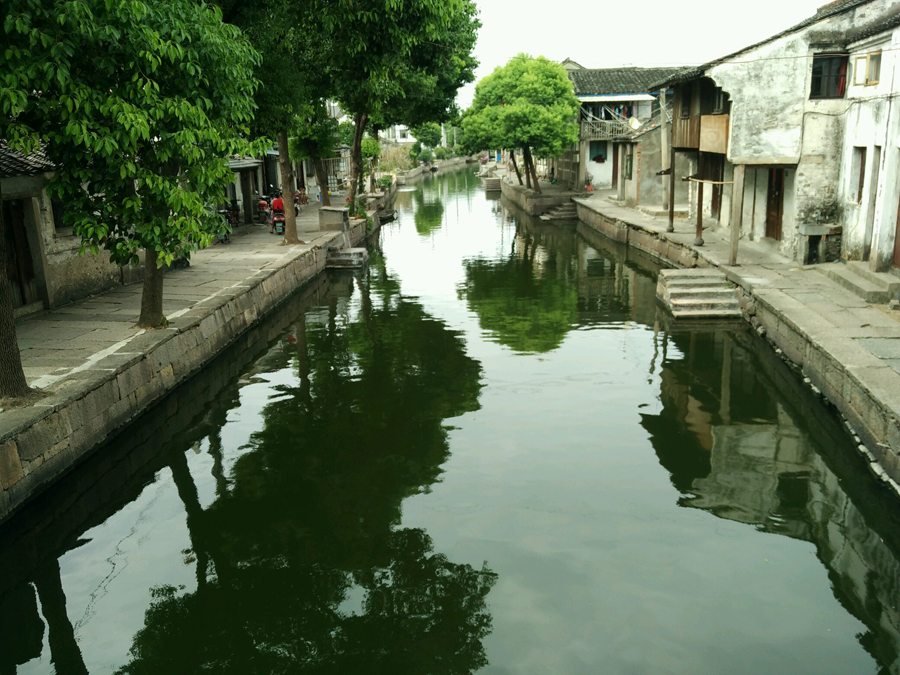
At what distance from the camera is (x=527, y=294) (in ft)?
72.0

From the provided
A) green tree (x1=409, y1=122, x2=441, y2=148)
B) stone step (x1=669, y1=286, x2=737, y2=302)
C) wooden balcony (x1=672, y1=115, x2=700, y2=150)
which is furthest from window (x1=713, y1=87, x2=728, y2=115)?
green tree (x1=409, y1=122, x2=441, y2=148)

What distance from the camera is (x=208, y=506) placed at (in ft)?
31.4

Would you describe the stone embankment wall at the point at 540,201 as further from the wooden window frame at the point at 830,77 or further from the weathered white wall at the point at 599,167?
the wooden window frame at the point at 830,77

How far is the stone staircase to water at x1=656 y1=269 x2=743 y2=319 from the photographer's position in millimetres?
17641

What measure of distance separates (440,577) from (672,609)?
2286 mm

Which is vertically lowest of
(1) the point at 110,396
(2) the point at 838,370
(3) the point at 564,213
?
(3) the point at 564,213

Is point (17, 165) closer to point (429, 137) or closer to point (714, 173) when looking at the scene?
point (714, 173)

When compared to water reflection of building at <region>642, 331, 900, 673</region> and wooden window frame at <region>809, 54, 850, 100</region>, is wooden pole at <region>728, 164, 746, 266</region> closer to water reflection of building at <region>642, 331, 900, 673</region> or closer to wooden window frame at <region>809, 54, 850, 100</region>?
wooden window frame at <region>809, 54, 850, 100</region>

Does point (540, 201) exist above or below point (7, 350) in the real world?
below

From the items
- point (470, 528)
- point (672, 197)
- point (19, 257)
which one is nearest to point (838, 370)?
point (470, 528)

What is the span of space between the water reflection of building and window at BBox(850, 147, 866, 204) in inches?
243

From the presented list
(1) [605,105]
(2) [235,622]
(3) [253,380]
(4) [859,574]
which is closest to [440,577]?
(2) [235,622]

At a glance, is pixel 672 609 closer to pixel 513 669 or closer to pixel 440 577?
pixel 513 669

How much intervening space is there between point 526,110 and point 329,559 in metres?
34.0
